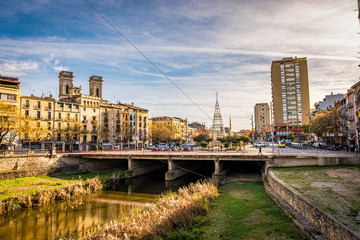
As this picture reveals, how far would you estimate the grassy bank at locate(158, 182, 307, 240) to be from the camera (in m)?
11.7

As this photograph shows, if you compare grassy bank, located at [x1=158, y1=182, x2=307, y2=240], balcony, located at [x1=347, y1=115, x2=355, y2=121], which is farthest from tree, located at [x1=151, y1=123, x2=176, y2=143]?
grassy bank, located at [x1=158, y1=182, x2=307, y2=240]

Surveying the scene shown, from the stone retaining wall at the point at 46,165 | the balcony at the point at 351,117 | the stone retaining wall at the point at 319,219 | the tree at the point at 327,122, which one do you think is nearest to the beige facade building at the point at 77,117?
the stone retaining wall at the point at 46,165

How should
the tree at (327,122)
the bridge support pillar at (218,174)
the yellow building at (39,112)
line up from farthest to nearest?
the tree at (327,122) → the yellow building at (39,112) → the bridge support pillar at (218,174)

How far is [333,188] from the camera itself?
16016 millimetres

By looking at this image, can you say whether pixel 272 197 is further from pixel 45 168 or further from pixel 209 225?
pixel 45 168

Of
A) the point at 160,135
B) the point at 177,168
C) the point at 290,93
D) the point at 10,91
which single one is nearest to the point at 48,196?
the point at 177,168

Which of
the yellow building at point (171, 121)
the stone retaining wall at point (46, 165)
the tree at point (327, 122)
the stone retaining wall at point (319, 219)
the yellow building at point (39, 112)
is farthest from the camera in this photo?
the yellow building at point (171, 121)

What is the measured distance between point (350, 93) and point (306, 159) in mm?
34864

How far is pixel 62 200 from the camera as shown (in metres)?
25.5

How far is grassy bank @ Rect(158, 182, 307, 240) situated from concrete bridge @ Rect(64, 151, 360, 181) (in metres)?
11.0

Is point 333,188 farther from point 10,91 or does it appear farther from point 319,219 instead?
point 10,91

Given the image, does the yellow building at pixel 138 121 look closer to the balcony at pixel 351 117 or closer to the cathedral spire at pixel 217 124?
the cathedral spire at pixel 217 124

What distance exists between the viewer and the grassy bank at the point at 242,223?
462 inches

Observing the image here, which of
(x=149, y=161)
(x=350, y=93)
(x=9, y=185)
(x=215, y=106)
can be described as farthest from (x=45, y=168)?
(x=350, y=93)
